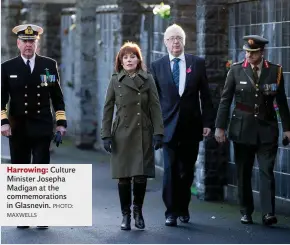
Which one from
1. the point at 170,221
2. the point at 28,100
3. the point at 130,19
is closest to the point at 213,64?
the point at 170,221

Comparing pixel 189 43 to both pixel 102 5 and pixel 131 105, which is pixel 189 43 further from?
pixel 102 5

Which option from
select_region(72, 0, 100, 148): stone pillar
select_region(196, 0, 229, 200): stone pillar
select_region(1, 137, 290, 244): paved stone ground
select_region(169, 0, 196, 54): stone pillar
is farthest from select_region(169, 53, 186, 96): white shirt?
select_region(72, 0, 100, 148): stone pillar

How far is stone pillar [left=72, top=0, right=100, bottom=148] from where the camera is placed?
80.3 ft

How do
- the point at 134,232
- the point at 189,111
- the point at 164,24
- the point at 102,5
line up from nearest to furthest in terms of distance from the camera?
the point at 134,232, the point at 189,111, the point at 164,24, the point at 102,5

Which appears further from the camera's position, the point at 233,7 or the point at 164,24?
the point at 164,24

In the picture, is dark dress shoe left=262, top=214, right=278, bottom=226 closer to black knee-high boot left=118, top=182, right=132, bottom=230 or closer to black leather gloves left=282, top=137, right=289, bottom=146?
black leather gloves left=282, top=137, right=289, bottom=146

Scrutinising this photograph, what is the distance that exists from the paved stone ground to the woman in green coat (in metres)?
0.35

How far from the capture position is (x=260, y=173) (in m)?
13.5

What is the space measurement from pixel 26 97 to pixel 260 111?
234 cm

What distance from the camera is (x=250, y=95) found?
1344 cm

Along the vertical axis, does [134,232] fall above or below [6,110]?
below

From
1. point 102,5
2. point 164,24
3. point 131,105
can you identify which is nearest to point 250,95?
point 131,105

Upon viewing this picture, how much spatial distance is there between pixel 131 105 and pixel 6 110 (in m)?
1.25

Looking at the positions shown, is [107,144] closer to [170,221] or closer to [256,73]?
[170,221]
